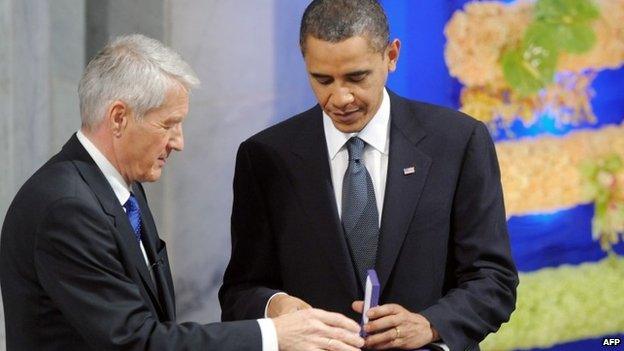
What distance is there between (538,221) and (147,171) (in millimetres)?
2132

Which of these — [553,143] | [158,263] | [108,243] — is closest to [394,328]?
[158,263]

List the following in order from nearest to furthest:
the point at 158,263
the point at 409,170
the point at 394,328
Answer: the point at 394,328 → the point at 158,263 → the point at 409,170

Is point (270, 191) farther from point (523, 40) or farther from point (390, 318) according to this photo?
point (523, 40)

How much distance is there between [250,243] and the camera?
3252 millimetres

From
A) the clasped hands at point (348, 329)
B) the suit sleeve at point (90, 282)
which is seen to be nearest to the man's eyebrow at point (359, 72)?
the clasped hands at point (348, 329)

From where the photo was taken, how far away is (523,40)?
459cm

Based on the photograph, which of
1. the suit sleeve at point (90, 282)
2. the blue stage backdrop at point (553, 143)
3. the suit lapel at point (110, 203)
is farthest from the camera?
the blue stage backdrop at point (553, 143)

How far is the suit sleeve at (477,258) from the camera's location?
3.08 meters

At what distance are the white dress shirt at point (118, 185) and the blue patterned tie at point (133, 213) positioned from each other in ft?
0.16

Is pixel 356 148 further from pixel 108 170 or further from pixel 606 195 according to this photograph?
pixel 606 195

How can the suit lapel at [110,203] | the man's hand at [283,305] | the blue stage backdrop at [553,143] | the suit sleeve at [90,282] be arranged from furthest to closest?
the blue stage backdrop at [553,143], the man's hand at [283,305], the suit lapel at [110,203], the suit sleeve at [90,282]

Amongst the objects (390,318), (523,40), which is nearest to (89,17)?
(523,40)

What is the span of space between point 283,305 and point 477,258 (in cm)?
50

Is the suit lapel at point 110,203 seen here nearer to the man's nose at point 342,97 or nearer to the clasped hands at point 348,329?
the clasped hands at point 348,329
